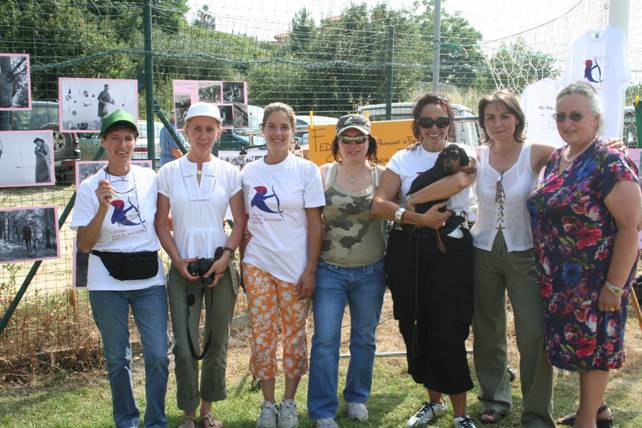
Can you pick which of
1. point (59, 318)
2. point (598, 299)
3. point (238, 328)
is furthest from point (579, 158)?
point (59, 318)

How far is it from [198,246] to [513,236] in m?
1.79

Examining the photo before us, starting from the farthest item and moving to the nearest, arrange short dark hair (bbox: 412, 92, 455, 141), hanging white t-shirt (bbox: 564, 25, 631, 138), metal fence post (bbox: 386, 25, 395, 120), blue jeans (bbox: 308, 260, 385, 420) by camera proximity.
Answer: metal fence post (bbox: 386, 25, 395, 120)
hanging white t-shirt (bbox: 564, 25, 631, 138)
blue jeans (bbox: 308, 260, 385, 420)
short dark hair (bbox: 412, 92, 455, 141)

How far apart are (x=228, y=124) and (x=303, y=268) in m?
1.91

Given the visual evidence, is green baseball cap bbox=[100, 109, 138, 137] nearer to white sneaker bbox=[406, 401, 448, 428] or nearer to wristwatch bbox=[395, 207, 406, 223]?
wristwatch bbox=[395, 207, 406, 223]

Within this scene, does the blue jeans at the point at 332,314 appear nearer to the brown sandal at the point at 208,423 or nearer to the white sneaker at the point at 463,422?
the brown sandal at the point at 208,423

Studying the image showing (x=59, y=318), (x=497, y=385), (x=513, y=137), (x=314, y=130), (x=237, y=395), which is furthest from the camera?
(x=314, y=130)

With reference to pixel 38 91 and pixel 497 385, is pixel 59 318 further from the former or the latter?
pixel 497 385

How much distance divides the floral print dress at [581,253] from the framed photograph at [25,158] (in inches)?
128

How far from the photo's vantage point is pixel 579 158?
3.26m

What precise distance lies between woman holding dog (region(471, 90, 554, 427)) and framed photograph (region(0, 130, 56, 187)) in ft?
9.69

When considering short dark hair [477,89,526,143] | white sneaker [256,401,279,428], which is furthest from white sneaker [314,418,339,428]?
short dark hair [477,89,526,143]

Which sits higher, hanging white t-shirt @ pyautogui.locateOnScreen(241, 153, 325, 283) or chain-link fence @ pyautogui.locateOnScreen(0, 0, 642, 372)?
chain-link fence @ pyautogui.locateOnScreen(0, 0, 642, 372)

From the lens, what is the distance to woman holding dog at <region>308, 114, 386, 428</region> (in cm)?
369

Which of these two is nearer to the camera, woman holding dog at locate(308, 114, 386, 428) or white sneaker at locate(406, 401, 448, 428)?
woman holding dog at locate(308, 114, 386, 428)
